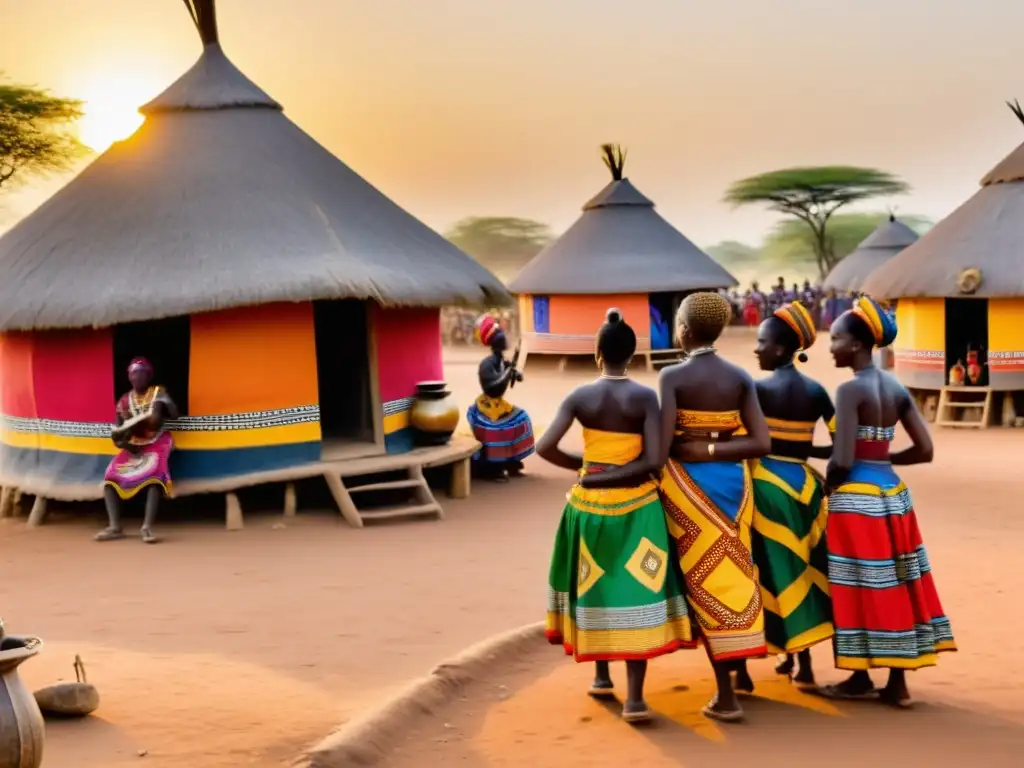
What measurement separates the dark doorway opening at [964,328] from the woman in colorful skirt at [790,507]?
11.4 metres

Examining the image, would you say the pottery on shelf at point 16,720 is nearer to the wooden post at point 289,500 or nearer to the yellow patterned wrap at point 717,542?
the yellow patterned wrap at point 717,542

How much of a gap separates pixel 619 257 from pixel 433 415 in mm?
12955

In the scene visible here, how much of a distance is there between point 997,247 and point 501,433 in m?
6.95

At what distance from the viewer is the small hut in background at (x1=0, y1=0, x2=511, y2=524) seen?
31.9 ft

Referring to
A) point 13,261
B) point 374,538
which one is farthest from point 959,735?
point 13,261

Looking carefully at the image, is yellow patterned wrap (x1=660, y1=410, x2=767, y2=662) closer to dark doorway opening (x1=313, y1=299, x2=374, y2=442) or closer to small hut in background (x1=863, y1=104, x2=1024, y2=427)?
dark doorway opening (x1=313, y1=299, x2=374, y2=442)

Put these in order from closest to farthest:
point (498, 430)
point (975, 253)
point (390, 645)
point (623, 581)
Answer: point (623, 581) < point (390, 645) < point (498, 430) < point (975, 253)

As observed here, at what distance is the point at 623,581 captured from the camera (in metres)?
4.87

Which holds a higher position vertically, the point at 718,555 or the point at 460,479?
the point at 718,555

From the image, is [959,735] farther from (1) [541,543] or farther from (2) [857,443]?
(1) [541,543]

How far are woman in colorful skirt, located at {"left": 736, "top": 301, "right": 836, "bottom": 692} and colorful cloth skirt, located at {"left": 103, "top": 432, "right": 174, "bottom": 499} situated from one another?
5.37 metres

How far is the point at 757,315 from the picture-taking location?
111 feet

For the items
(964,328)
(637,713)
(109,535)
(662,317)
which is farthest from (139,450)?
(662,317)

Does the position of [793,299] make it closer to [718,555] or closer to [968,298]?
[968,298]
